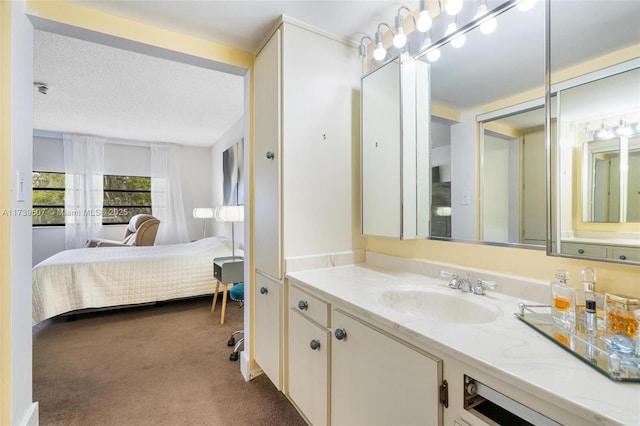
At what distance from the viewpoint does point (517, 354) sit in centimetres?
67

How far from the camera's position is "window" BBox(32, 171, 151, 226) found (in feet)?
15.5

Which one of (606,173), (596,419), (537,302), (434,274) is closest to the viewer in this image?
(596,419)

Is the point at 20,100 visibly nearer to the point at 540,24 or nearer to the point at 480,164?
the point at 480,164

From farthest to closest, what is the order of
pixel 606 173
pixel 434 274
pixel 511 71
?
pixel 434 274 → pixel 511 71 → pixel 606 173

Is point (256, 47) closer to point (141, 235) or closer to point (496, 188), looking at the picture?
point (496, 188)

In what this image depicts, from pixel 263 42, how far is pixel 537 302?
1971 millimetres

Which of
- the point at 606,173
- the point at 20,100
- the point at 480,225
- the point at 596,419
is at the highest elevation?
the point at 20,100

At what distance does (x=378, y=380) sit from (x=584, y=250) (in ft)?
2.67

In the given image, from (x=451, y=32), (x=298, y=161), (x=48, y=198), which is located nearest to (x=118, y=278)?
(x=298, y=161)

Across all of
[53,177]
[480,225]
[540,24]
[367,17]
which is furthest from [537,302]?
[53,177]

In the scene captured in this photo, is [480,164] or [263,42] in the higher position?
[263,42]

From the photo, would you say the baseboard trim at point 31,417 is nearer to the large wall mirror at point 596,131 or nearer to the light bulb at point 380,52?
the large wall mirror at point 596,131

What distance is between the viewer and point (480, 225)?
1.28 m

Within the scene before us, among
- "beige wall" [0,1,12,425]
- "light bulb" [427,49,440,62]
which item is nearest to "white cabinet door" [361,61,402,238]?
"light bulb" [427,49,440,62]
